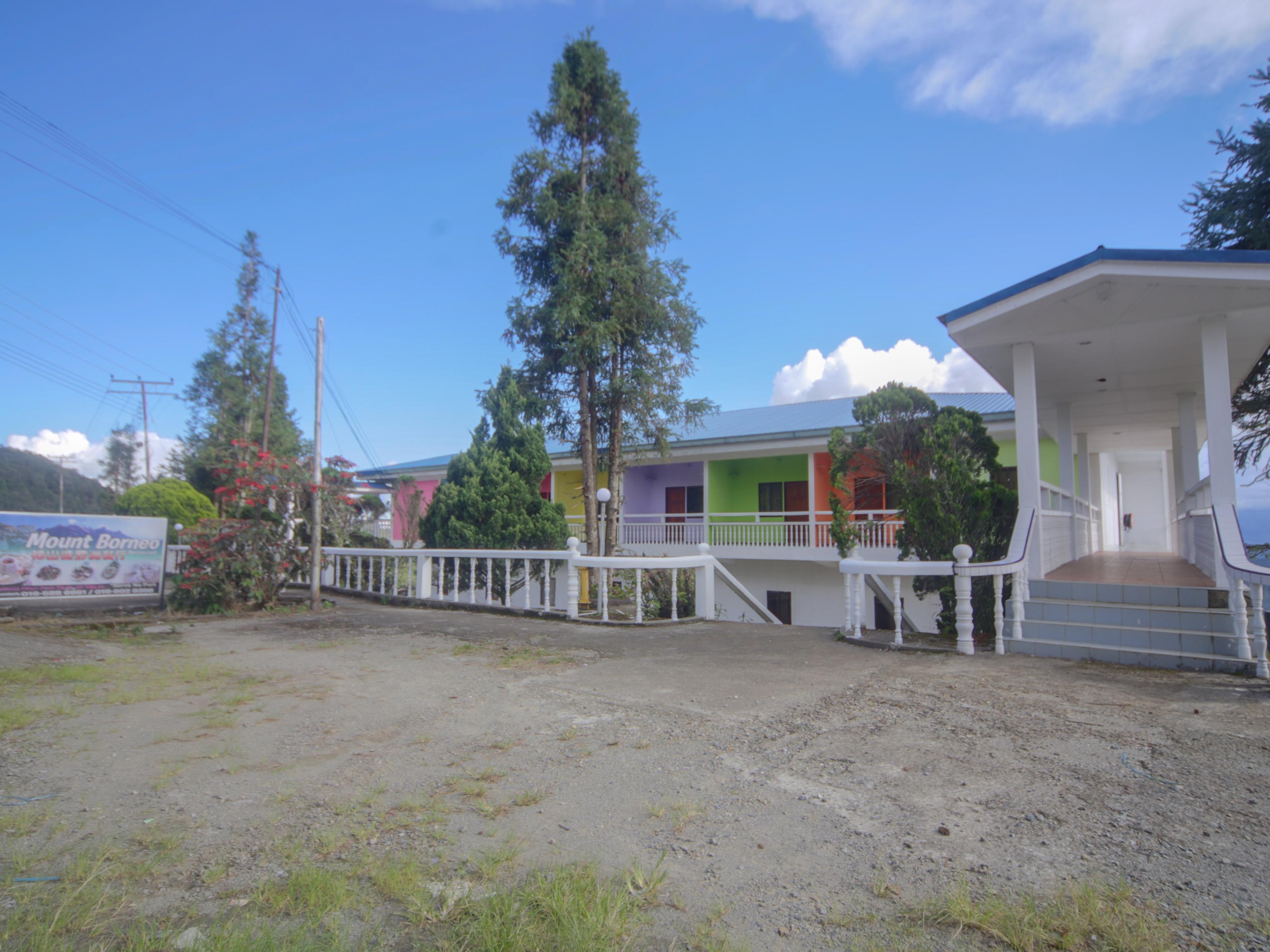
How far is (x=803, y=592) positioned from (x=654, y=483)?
24.2 ft

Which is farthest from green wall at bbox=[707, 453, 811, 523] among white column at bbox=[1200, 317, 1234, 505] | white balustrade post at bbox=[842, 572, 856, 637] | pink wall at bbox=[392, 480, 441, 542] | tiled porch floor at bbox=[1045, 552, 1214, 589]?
white column at bbox=[1200, 317, 1234, 505]

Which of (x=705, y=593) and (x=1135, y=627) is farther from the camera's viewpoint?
(x=705, y=593)

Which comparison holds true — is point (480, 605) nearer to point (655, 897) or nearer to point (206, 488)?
point (655, 897)

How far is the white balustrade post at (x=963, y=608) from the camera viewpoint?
6641 millimetres

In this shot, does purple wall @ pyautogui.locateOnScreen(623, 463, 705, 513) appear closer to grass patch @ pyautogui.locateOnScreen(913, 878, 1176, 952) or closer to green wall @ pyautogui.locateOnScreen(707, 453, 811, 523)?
green wall @ pyautogui.locateOnScreen(707, 453, 811, 523)

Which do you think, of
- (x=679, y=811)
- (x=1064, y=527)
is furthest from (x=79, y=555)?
(x=1064, y=527)

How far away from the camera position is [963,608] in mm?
6711

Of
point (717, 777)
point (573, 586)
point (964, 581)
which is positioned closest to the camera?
point (717, 777)

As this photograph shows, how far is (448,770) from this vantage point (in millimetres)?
3426

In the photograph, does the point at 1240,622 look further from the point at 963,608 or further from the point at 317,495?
the point at 317,495

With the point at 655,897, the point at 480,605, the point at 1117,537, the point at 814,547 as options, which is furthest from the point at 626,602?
the point at 1117,537

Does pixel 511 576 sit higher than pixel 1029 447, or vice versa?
pixel 1029 447

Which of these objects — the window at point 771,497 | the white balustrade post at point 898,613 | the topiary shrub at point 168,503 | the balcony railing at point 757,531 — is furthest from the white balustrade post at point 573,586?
the topiary shrub at point 168,503

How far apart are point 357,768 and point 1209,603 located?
24.1ft
